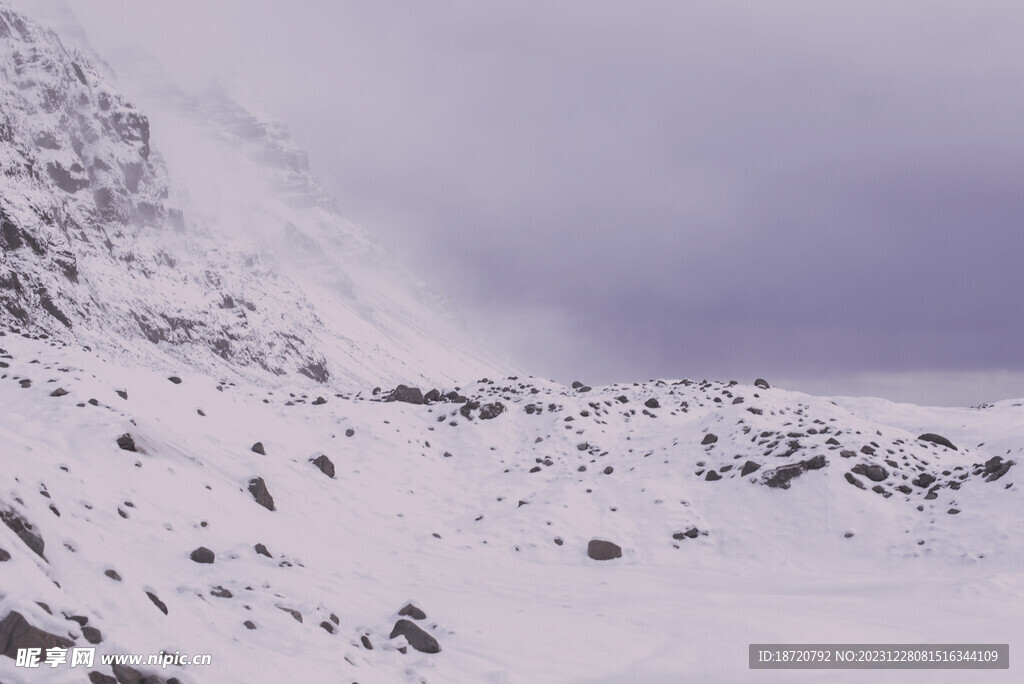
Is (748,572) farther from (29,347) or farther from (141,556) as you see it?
(29,347)

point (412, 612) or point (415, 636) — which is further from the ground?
point (412, 612)

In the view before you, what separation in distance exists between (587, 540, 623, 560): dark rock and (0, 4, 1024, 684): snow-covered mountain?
9 cm

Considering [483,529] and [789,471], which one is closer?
[483,529]

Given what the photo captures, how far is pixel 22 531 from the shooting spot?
10.7 metres

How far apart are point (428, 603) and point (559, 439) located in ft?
66.4

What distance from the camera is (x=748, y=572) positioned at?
23.3 metres

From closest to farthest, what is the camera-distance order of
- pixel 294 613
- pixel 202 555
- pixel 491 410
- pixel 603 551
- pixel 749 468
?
1. pixel 294 613
2. pixel 202 555
3. pixel 603 551
4. pixel 749 468
5. pixel 491 410

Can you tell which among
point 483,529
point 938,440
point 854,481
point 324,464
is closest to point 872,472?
point 854,481

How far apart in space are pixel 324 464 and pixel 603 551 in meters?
11.0

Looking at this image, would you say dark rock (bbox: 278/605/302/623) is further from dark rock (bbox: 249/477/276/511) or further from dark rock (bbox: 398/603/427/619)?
dark rock (bbox: 249/477/276/511)

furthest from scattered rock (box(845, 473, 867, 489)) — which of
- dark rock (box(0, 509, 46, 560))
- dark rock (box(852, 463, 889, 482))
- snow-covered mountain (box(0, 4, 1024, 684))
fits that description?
dark rock (box(0, 509, 46, 560))

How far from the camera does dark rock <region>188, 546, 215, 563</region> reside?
14859 millimetres

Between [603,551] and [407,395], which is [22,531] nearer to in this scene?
[603,551]

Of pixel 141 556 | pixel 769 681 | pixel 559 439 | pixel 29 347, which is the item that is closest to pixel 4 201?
pixel 29 347
